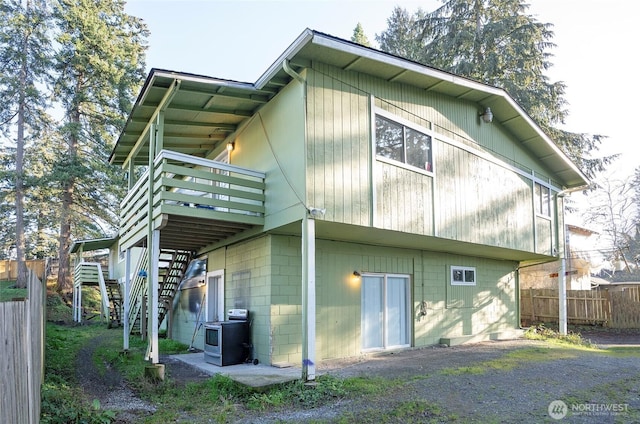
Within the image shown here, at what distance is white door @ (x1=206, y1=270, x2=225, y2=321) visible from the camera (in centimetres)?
1062

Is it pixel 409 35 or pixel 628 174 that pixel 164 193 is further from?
pixel 628 174

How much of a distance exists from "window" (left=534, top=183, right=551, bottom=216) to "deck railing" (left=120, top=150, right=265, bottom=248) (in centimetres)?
887

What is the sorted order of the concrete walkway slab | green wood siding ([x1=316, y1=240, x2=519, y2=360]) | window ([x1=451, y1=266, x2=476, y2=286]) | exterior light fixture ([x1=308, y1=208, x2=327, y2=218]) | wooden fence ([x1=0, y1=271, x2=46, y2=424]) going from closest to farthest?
wooden fence ([x1=0, y1=271, x2=46, y2=424]), the concrete walkway slab, exterior light fixture ([x1=308, y1=208, x2=327, y2=218]), green wood siding ([x1=316, y1=240, x2=519, y2=360]), window ([x1=451, y1=266, x2=476, y2=286])

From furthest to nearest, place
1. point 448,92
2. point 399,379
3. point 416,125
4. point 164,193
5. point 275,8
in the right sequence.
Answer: point 275,8, point 448,92, point 416,125, point 164,193, point 399,379

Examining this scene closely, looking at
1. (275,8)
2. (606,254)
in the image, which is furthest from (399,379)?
(606,254)

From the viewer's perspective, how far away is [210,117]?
995cm

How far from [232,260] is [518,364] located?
6.04 meters

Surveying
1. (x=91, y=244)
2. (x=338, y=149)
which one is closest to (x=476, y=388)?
(x=338, y=149)

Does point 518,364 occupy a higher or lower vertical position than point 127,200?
lower

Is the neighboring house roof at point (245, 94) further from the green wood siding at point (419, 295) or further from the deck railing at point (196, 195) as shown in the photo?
the green wood siding at point (419, 295)

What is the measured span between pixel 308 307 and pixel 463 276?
7109mm

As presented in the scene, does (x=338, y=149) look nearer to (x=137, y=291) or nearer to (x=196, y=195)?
(x=196, y=195)

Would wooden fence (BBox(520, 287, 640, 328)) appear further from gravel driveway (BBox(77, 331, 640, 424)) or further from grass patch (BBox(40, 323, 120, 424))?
grass patch (BBox(40, 323, 120, 424))

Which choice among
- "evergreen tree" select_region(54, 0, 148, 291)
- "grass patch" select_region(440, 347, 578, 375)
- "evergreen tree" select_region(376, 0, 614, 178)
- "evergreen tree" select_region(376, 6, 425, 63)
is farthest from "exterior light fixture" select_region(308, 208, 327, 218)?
"evergreen tree" select_region(376, 6, 425, 63)
